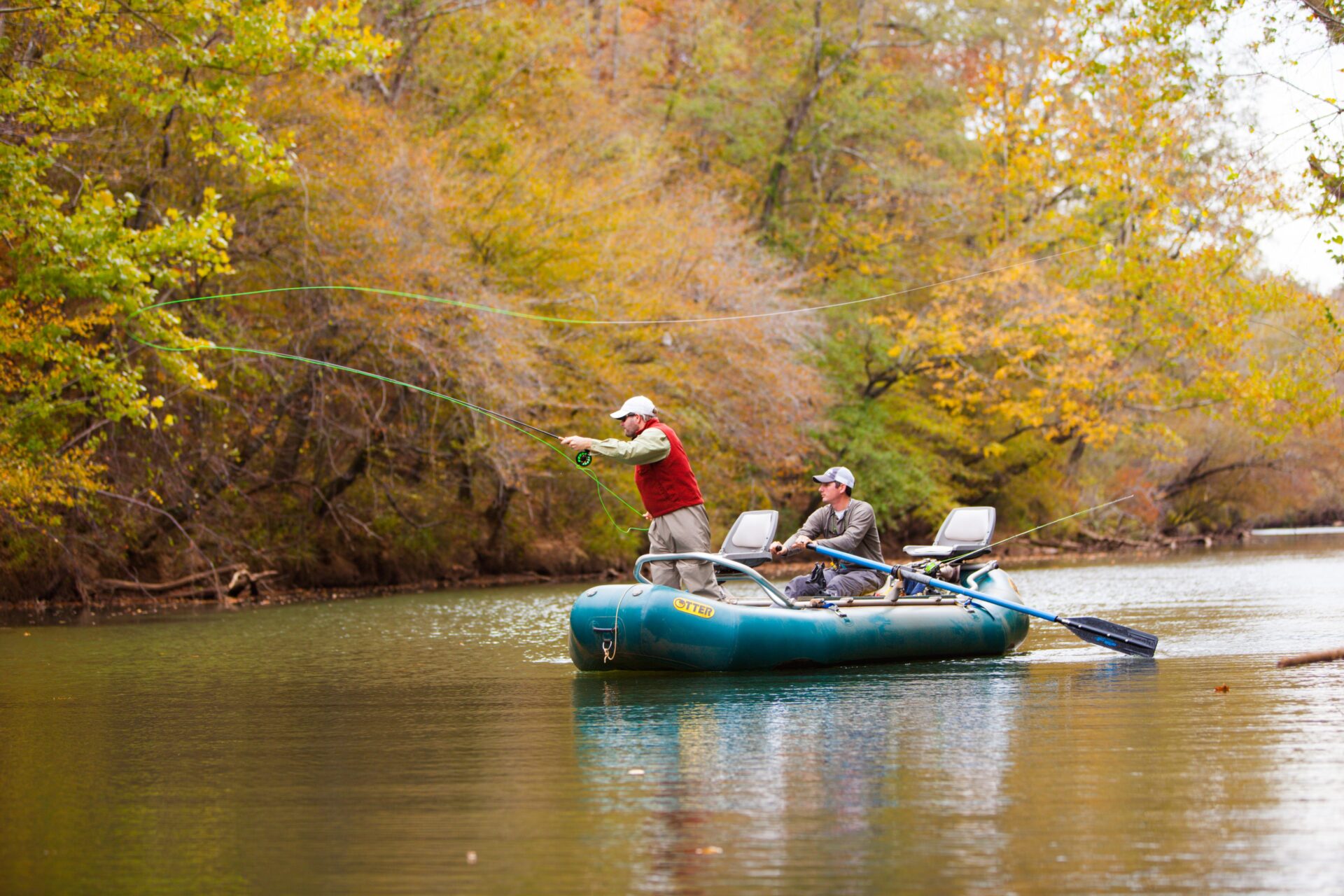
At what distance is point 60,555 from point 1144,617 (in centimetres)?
1284

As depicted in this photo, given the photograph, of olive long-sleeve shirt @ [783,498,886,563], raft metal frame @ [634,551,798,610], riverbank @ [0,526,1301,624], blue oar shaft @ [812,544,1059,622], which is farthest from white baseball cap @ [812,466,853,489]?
riverbank @ [0,526,1301,624]

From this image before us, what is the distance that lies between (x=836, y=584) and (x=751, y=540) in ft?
2.84

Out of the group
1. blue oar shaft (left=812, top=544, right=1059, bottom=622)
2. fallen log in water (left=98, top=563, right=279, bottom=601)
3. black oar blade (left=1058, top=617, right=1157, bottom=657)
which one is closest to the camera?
black oar blade (left=1058, top=617, right=1157, bottom=657)

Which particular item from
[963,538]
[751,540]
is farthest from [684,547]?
[963,538]

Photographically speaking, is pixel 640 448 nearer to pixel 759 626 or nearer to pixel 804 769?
pixel 759 626

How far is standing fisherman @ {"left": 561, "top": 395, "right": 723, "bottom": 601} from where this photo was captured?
10.2 m

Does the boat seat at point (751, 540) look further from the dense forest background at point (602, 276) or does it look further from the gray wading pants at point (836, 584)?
the dense forest background at point (602, 276)

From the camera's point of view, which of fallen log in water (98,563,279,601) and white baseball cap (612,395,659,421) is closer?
white baseball cap (612,395,659,421)

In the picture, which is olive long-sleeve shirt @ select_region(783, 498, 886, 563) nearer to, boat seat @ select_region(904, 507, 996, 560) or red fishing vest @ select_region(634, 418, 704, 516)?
boat seat @ select_region(904, 507, 996, 560)

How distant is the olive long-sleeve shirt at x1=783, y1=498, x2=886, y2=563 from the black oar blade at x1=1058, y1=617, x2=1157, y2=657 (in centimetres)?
155

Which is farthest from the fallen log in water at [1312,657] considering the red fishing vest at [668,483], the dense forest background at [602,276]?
the dense forest background at [602,276]

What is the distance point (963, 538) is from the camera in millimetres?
12141

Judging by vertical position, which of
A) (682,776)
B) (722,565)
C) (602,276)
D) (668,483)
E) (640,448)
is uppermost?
(602,276)

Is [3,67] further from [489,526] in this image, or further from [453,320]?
[489,526]
